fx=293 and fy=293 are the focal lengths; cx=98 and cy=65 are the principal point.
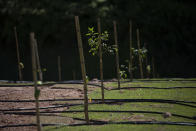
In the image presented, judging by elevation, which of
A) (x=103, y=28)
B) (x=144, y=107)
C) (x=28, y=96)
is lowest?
(x=144, y=107)

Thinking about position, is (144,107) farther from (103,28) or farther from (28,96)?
(103,28)

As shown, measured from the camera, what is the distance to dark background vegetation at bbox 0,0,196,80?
56.7 ft

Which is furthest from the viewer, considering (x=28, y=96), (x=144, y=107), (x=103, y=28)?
(x=103, y=28)

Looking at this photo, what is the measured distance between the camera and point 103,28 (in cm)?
1772

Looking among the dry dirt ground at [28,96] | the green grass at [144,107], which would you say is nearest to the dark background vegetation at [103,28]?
the dry dirt ground at [28,96]

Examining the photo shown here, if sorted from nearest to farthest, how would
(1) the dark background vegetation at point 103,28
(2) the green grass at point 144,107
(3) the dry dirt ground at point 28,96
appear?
(2) the green grass at point 144,107 < (3) the dry dirt ground at point 28,96 < (1) the dark background vegetation at point 103,28

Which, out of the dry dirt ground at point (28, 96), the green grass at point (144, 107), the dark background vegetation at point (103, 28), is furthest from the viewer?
the dark background vegetation at point (103, 28)

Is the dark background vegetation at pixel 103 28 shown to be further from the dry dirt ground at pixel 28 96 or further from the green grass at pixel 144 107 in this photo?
the green grass at pixel 144 107

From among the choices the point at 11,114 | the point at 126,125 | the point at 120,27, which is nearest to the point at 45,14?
the point at 120,27

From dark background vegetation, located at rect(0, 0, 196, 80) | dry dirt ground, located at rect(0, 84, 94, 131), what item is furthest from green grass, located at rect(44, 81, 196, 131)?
dark background vegetation, located at rect(0, 0, 196, 80)

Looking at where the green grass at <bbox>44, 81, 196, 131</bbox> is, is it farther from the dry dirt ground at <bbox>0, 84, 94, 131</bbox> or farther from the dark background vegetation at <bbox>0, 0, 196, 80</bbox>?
the dark background vegetation at <bbox>0, 0, 196, 80</bbox>

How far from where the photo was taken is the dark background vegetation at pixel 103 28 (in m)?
17.3

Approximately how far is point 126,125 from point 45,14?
15.3 m

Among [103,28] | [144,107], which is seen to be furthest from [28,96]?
[103,28]
